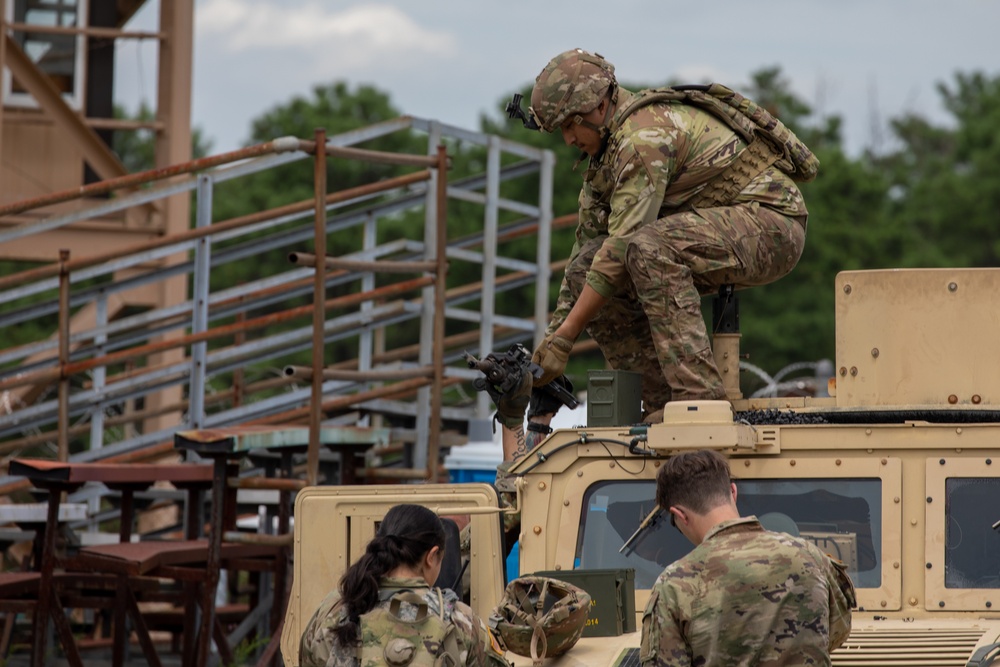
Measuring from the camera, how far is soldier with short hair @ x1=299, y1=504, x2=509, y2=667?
4531 mm

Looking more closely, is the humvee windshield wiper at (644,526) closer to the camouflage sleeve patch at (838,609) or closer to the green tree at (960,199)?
the camouflage sleeve patch at (838,609)

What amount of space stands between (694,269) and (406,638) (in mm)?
2278

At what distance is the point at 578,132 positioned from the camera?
659 centimetres

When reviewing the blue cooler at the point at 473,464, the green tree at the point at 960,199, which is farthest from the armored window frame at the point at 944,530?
the green tree at the point at 960,199

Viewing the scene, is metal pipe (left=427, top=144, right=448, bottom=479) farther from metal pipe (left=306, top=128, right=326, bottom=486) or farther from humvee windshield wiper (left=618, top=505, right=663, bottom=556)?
humvee windshield wiper (left=618, top=505, right=663, bottom=556)

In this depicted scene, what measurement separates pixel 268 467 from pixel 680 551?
526 centimetres

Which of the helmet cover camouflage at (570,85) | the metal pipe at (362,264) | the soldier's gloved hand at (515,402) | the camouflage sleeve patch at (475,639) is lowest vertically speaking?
the camouflage sleeve patch at (475,639)

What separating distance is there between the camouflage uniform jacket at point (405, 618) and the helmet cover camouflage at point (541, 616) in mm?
206

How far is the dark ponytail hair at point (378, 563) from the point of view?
4551 millimetres

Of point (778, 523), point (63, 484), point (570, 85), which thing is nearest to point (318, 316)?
point (63, 484)

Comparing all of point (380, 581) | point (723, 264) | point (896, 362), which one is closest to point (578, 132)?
point (723, 264)

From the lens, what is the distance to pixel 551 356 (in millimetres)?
6480

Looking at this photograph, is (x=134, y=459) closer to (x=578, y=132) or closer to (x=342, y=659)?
(x=578, y=132)

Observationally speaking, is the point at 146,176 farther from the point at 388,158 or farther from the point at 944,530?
the point at 944,530
